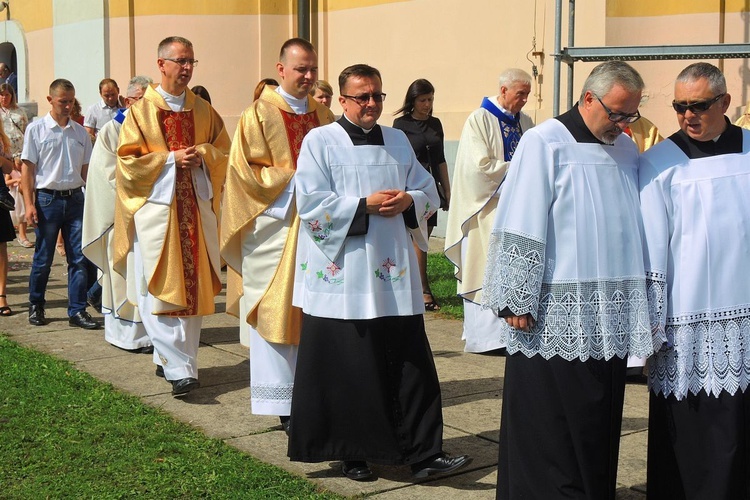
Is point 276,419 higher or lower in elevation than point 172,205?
lower

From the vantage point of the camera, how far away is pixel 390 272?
529cm

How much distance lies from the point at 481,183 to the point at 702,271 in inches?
138

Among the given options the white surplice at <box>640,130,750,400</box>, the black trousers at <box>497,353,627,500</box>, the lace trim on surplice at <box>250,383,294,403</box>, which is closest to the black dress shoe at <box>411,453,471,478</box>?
the black trousers at <box>497,353,627,500</box>

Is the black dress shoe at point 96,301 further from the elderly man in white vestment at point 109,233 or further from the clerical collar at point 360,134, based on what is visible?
the clerical collar at point 360,134

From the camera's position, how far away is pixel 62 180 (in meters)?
9.07

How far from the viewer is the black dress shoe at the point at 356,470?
17.2 feet

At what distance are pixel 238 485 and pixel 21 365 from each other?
299cm

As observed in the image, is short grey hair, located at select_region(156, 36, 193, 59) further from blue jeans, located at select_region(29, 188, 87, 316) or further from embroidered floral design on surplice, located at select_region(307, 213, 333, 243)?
blue jeans, located at select_region(29, 188, 87, 316)

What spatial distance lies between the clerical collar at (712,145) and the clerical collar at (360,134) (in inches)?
58.8

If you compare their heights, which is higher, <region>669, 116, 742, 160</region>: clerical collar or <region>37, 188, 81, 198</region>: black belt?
<region>669, 116, 742, 160</region>: clerical collar

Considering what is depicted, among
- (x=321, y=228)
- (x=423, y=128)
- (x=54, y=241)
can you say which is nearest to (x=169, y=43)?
(x=321, y=228)

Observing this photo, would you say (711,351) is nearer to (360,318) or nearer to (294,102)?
(360,318)

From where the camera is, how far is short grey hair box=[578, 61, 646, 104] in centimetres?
428

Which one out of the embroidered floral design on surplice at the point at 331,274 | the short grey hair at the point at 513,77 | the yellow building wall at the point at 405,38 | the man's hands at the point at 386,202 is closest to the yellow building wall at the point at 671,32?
the yellow building wall at the point at 405,38
